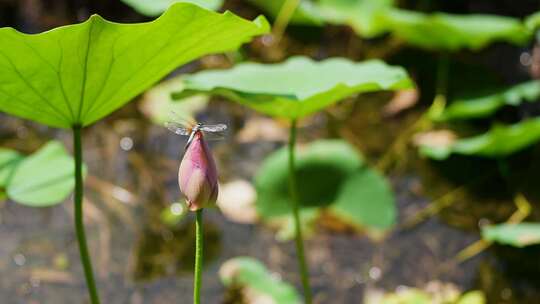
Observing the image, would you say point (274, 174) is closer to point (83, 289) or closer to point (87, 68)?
point (83, 289)

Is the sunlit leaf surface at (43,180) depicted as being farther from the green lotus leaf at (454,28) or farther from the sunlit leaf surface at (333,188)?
the green lotus leaf at (454,28)

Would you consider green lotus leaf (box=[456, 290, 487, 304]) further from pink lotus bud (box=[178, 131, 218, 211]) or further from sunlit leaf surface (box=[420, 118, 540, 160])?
pink lotus bud (box=[178, 131, 218, 211])

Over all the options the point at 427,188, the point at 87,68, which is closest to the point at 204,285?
the point at 427,188

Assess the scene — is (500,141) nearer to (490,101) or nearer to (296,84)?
(490,101)

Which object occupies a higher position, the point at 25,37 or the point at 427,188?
the point at 25,37

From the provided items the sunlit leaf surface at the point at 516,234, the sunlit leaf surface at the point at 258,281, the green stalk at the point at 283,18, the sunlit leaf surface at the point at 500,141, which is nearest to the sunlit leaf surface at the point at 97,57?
the sunlit leaf surface at the point at 258,281

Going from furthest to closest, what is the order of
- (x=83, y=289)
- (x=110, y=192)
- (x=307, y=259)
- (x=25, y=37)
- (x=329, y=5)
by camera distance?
(x=329, y=5) → (x=110, y=192) → (x=307, y=259) → (x=83, y=289) → (x=25, y=37)

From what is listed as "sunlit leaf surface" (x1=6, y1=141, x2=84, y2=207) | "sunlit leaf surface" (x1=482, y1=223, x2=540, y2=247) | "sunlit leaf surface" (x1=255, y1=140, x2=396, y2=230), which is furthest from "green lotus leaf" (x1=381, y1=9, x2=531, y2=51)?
"sunlit leaf surface" (x1=6, y1=141, x2=84, y2=207)
